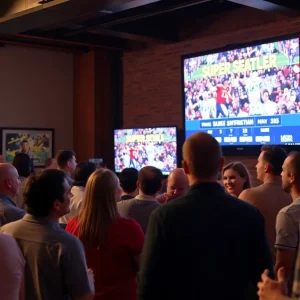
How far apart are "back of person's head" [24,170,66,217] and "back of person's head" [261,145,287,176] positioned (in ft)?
5.09

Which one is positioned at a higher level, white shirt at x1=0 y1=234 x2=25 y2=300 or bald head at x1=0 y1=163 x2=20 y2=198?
bald head at x1=0 y1=163 x2=20 y2=198

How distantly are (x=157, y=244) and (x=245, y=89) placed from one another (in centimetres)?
520

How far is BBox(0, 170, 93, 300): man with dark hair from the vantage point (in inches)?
87.3

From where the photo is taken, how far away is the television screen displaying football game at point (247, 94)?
6500 millimetres

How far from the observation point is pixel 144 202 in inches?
139

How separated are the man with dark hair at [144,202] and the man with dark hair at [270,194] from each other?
1.87ft

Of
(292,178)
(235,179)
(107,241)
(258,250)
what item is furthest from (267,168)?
(258,250)

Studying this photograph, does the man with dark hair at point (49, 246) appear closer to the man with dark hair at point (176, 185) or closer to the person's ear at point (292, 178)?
the person's ear at point (292, 178)

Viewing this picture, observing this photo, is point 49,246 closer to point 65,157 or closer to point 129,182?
point 129,182

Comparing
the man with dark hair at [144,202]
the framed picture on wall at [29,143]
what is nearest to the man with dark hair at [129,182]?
the man with dark hair at [144,202]

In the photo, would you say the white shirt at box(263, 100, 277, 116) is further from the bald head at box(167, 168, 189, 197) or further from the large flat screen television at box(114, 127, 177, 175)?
the bald head at box(167, 168, 189, 197)

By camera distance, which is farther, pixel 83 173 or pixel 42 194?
pixel 83 173

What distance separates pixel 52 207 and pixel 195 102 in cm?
540

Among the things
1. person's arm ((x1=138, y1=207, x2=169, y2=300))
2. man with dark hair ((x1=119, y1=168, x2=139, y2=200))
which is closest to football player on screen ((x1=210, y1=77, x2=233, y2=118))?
man with dark hair ((x1=119, y1=168, x2=139, y2=200))
